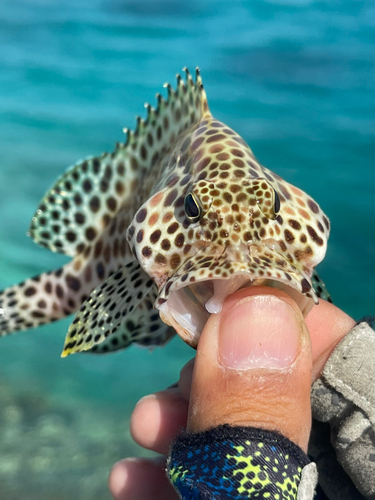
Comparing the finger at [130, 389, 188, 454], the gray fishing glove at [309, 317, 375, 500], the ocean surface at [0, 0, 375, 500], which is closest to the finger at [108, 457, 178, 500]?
the finger at [130, 389, 188, 454]

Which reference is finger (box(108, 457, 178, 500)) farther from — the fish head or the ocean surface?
the ocean surface

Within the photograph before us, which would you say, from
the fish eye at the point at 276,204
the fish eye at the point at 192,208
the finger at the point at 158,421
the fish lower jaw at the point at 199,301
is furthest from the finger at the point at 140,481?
the fish eye at the point at 276,204

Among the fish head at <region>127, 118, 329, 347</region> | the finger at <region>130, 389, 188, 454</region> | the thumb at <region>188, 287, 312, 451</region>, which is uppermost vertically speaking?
the fish head at <region>127, 118, 329, 347</region>

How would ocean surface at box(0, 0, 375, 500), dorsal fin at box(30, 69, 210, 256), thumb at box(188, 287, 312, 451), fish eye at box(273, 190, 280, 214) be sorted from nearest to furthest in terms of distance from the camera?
thumb at box(188, 287, 312, 451) → fish eye at box(273, 190, 280, 214) → dorsal fin at box(30, 69, 210, 256) → ocean surface at box(0, 0, 375, 500)

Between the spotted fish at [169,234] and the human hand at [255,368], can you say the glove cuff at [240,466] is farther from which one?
the spotted fish at [169,234]

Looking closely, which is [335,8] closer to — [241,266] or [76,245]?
[76,245]

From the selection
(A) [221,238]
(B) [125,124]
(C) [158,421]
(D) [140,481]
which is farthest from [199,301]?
(B) [125,124]
